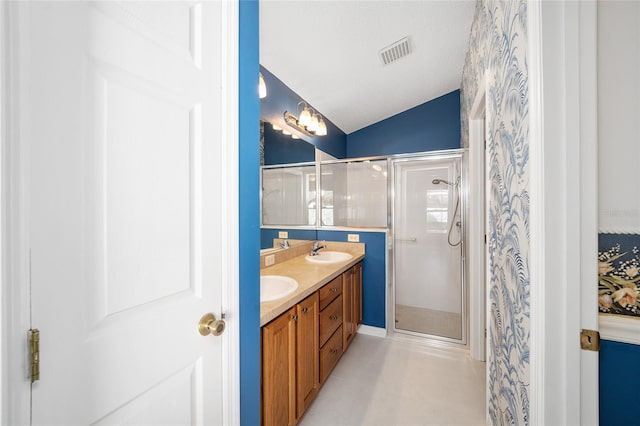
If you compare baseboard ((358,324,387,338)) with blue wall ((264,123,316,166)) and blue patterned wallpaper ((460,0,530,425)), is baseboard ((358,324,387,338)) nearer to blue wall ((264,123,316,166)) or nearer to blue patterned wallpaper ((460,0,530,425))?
blue patterned wallpaper ((460,0,530,425))

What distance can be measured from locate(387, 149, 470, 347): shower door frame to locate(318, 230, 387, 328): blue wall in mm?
62

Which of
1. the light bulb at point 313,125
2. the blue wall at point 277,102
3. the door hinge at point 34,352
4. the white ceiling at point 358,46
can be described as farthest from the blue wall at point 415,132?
the door hinge at point 34,352

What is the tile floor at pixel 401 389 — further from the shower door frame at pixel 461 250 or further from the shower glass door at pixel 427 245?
the shower glass door at pixel 427 245

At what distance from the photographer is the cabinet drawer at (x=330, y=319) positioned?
180 centimetres

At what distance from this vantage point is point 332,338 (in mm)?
2004

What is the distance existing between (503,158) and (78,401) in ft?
5.23

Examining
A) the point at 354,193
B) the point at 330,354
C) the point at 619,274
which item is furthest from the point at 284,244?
the point at 619,274

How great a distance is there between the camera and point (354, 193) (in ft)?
10.1

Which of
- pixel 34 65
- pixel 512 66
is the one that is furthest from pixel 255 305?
pixel 512 66

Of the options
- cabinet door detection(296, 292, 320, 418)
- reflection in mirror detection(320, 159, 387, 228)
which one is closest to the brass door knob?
cabinet door detection(296, 292, 320, 418)

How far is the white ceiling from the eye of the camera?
171 centimetres

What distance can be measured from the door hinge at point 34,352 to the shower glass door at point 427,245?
2.67m

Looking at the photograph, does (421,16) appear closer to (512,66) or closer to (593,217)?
(512,66)

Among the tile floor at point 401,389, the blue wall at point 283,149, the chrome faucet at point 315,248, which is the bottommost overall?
the tile floor at point 401,389
